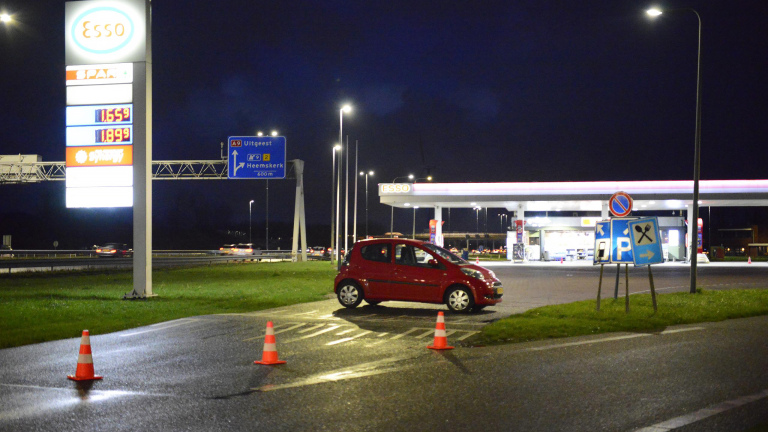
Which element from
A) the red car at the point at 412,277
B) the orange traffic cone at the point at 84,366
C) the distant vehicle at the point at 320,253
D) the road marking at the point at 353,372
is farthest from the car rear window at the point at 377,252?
the distant vehicle at the point at 320,253

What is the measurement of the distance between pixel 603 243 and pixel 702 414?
9413 mm

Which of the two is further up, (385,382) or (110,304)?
(385,382)

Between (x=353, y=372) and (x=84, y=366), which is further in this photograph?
(x=353, y=372)

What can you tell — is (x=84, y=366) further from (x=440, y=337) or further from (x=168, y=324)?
(x=168, y=324)

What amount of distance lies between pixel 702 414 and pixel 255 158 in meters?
33.3

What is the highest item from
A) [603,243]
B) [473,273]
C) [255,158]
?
[255,158]

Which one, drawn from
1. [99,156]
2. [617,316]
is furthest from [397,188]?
[617,316]

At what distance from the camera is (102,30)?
63.7 ft

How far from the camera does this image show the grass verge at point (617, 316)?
11914mm

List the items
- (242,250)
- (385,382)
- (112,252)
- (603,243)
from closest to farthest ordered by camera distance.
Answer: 1. (385,382)
2. (603,243)
3. (112,252)
4. (242,250)

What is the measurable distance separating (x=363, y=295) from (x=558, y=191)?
36.5m

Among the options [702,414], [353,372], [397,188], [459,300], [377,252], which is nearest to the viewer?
[702,414]

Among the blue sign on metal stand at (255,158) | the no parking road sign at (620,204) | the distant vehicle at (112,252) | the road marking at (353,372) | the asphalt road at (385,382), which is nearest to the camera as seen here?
the asphalt road at (385,382)

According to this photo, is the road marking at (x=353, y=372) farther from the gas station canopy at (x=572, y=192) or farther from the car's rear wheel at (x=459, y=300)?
the gas station canopy at (x=572, y=192)
